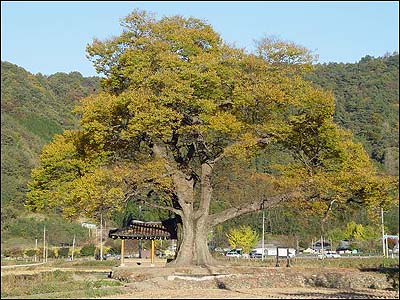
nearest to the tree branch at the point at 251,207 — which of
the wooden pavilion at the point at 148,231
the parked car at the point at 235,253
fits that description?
the wooden pavilion at the point at 148,231

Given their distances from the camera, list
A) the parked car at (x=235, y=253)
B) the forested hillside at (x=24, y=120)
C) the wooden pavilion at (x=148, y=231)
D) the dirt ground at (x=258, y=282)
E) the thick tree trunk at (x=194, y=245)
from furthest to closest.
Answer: the forested hillside at (x=24, y=120), the parked car at (x=235, y=253), the wooden pavilion at (x=148, y=231), the thick tree trunk at (x=194, y=245), the dirt ground at (x=258, y=282)

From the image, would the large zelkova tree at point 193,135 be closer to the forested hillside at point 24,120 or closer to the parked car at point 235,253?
A: the parked car at point 235,253

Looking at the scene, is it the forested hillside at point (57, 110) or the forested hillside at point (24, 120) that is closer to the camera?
the forested hillside at point (57, 110)

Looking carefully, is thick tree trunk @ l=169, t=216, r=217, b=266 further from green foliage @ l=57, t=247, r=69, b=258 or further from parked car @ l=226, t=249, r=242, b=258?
green foliage @ l=57, t=247, r=69, b=258

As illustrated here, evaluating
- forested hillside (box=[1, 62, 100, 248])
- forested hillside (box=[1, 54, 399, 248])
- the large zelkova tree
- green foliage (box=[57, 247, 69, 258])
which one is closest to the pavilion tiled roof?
the large zelkova tree

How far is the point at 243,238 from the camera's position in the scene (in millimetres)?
62750

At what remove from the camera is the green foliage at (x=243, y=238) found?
206ft

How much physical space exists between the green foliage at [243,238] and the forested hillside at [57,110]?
3292 millimetres

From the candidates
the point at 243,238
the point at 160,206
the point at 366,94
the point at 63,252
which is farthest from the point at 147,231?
the point at 366,94

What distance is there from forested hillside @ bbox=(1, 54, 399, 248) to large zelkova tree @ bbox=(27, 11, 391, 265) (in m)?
21.9

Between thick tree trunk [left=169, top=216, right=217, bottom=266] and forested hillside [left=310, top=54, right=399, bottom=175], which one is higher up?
forested hillside [left=310, top=54, right=399, bottom=175]

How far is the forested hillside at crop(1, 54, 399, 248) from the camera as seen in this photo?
205 ft

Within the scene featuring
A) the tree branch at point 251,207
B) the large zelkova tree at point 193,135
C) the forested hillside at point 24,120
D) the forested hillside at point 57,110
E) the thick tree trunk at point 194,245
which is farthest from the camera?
the forested hillside at point 24,120

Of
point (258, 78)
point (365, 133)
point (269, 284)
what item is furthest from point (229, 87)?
point (365, 133)
